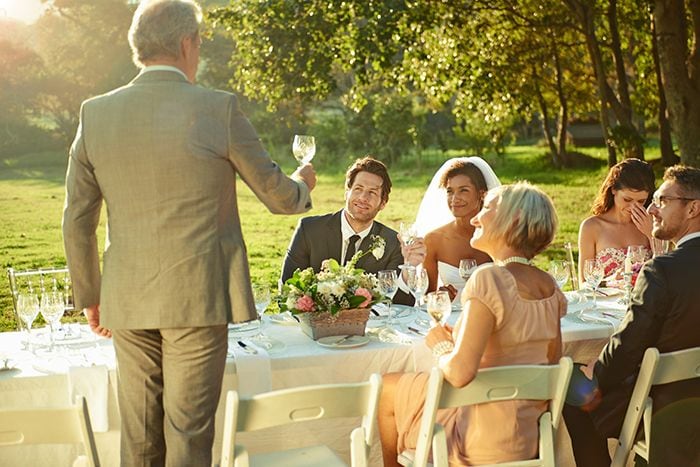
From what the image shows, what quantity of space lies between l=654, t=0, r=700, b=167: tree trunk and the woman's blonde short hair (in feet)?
21.3

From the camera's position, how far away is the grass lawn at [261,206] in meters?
11.6

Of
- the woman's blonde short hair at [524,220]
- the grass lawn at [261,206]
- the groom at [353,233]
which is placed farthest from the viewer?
the grass lawn at [261,206]

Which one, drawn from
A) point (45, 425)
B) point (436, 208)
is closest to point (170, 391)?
point (45, 425)

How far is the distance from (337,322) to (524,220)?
911 millimetres

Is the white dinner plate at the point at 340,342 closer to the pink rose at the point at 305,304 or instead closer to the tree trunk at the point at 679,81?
the pink rose at the point at 305,304

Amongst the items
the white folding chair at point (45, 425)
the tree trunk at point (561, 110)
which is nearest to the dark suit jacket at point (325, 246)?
the white folding chair at point (45, 425)

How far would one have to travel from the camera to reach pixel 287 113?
767 inches

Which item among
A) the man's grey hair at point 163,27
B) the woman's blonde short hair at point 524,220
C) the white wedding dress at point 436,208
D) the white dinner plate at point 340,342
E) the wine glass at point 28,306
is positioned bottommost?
the white dinner plate at point 340,342

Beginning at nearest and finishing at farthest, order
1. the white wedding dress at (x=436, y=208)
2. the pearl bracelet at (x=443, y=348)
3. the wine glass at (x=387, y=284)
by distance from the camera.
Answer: the pearl bracelet at (x=443, y=348), the wine glass at (x=387, y=284), the white wedding dress at (x=436, y=208)

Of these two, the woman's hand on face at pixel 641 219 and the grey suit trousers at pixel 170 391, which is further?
the woman's hand on face at pixel 641 219

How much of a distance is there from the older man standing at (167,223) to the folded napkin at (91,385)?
1.09ft

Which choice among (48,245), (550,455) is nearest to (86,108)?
(550,455)

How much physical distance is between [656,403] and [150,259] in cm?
196

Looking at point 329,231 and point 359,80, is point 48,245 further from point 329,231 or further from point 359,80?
point 329,231
